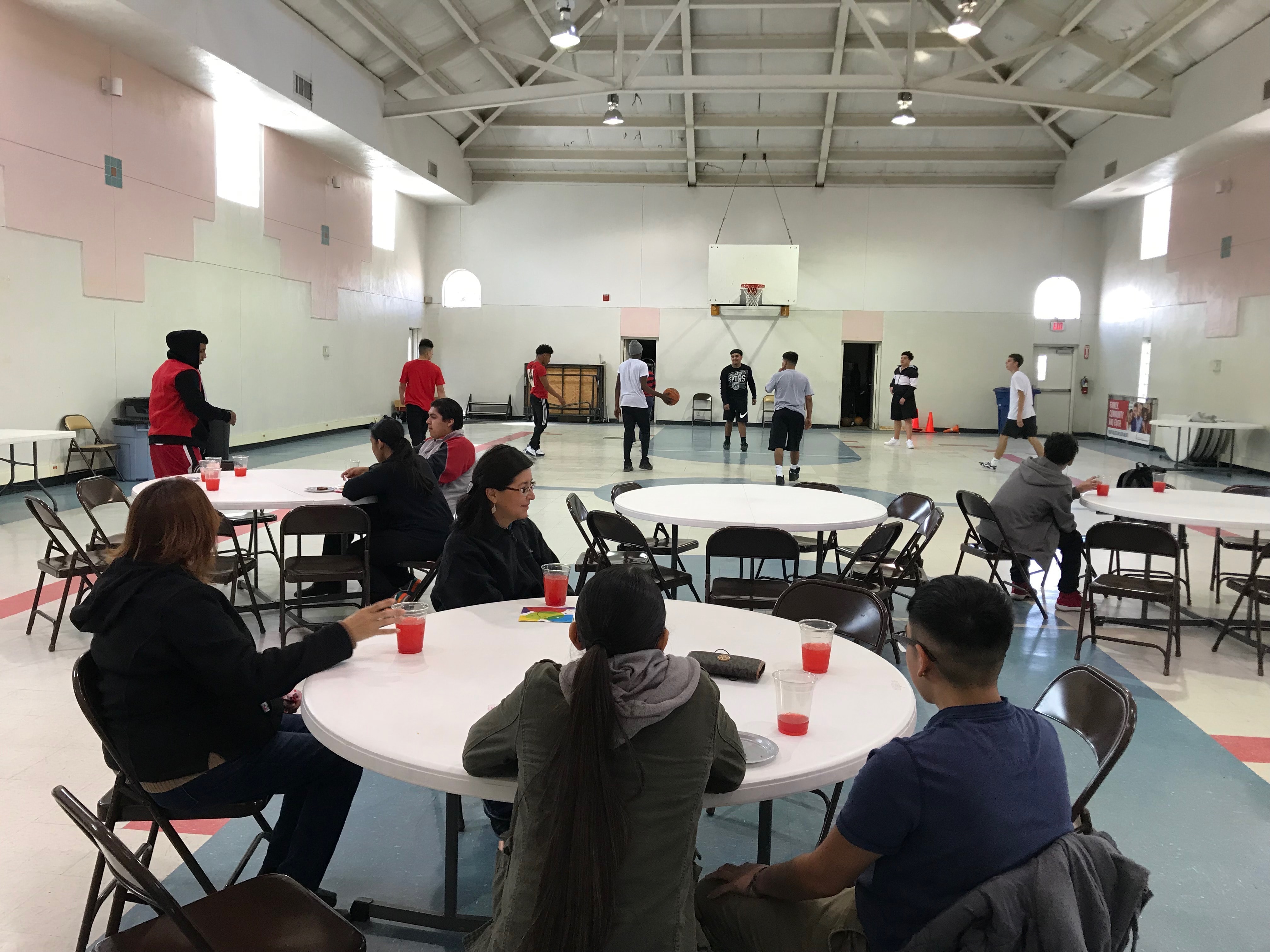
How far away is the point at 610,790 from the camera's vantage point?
1391mm

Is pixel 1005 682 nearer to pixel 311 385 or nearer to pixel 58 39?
pixel 58 39

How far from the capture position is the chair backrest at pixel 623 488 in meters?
5.07

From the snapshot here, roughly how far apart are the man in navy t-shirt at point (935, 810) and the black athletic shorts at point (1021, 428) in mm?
12164

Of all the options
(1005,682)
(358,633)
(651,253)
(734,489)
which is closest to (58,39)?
(734,489)

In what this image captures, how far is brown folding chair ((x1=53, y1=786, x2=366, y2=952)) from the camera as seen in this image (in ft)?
4.84

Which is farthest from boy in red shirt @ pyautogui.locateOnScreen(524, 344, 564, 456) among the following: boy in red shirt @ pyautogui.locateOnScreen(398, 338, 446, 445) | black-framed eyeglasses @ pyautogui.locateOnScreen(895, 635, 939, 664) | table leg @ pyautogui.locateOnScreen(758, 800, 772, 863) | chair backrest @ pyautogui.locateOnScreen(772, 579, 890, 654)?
black-framed eyeglasses @ pyautogui.locateOnScreen(895, 635, 939, 664)

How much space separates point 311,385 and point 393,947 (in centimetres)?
1375

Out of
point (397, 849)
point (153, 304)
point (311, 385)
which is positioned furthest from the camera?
point (311, 385)

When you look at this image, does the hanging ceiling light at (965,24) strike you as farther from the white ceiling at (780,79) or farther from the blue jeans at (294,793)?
the blue jeans at (294,793)

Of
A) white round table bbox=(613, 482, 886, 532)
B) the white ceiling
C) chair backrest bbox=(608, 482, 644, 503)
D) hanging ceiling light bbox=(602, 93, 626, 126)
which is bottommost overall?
white round table bbox=(613, 482, 886, 532)

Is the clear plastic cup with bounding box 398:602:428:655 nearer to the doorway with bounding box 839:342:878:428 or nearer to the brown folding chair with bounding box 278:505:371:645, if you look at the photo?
the brown folding chair with bounding box 278:505:371:645

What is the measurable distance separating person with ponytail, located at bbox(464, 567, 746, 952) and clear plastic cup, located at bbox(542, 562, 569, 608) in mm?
1190

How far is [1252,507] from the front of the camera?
5.12 meters

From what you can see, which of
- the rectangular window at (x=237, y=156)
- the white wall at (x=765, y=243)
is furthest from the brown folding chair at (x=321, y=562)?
the white wall at (x=765, y=243)
